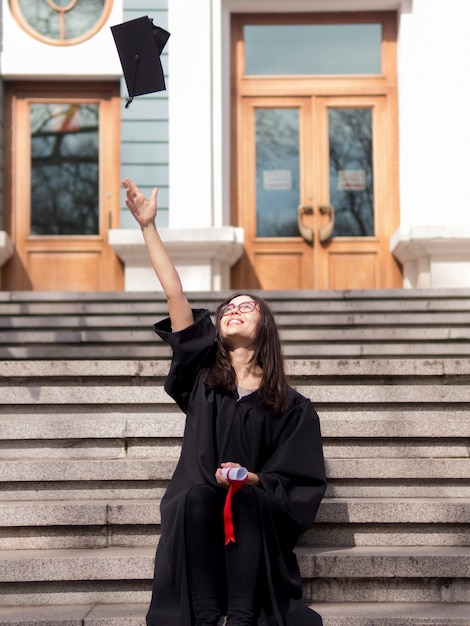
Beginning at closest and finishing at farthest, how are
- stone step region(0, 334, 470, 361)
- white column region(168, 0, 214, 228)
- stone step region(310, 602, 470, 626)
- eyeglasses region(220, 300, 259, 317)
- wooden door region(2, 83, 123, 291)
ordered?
1. stone step region(310, 602, 470, 626)
2. eyeglasses region(220, 300, 259, 317)
3. stone step region(0, 334, 470, 361)
4. white column region(168, 0, 214, 228)
5. wooden door region(2, 83, 123, 291)

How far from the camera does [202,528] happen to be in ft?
9.75

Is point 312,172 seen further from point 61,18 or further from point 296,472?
point 296,472

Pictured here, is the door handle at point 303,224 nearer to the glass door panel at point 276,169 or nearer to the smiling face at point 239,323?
the glass door panel at point 276,169

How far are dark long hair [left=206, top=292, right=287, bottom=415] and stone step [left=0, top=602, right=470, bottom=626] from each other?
80 cm

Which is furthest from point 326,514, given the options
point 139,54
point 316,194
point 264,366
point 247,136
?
point 247,136

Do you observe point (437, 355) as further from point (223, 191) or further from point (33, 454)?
point (223, 191)

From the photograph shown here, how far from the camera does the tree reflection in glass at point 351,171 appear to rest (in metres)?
8.77

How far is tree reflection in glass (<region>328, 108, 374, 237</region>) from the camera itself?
8.77 meters

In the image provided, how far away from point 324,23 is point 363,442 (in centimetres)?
587

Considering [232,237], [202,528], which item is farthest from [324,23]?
[202,528]

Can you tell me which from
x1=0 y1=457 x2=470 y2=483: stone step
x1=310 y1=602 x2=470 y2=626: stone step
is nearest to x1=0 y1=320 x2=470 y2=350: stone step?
x1=0 y1=457 x2=470 y2=483: stone step

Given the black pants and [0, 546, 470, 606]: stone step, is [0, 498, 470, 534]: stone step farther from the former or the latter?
the black pants

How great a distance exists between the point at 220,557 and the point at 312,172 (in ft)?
20.6

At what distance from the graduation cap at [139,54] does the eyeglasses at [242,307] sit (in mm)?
1168
